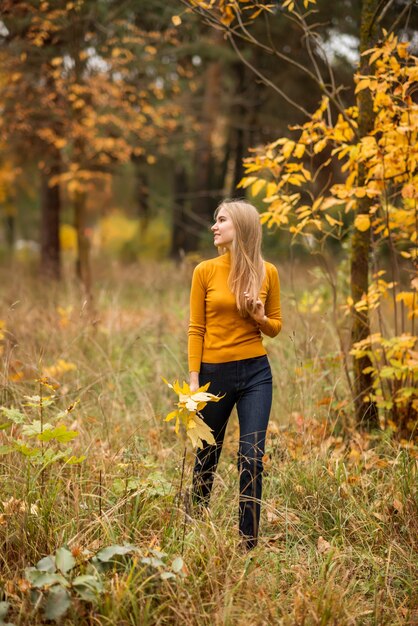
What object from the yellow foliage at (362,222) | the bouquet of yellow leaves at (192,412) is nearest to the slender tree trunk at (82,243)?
the yellow foliage at (362,222)

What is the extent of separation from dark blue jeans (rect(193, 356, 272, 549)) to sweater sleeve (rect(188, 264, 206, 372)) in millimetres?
69

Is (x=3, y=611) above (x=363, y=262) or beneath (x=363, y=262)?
beneath

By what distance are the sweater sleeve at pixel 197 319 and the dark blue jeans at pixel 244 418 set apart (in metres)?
0.07

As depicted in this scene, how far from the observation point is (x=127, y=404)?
5.43 m

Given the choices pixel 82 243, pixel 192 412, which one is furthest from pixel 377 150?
pixel 82 243

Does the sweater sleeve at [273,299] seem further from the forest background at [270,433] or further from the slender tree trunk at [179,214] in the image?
the slender tree trunk at [179,214]

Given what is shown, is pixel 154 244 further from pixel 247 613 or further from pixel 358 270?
pixel 247 613

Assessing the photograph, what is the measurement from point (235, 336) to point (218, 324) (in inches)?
4.8

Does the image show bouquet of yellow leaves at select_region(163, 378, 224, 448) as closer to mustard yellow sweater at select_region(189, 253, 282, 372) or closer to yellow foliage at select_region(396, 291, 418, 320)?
mustard yellow sweater at select_region(189, 253, 282, 372)

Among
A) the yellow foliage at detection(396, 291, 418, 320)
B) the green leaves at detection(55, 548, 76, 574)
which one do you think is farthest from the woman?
the yellow foliage at detection(396, 291, 418, 320)

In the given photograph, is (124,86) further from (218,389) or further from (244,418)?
(244,418)

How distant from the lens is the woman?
11.1 ft

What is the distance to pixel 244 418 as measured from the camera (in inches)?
135

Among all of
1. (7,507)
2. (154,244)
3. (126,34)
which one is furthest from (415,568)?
(154,244)
